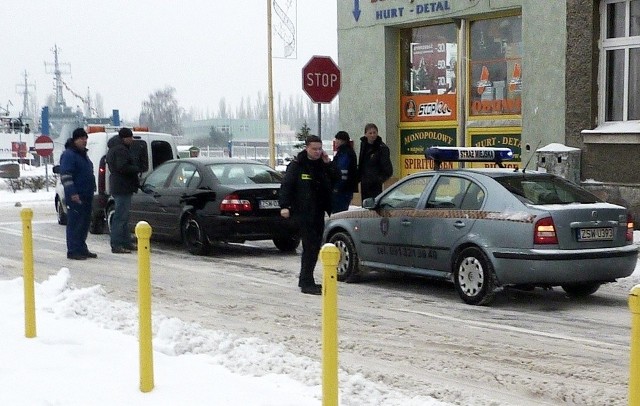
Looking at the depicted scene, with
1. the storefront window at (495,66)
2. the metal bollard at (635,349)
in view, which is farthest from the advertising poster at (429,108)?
the metal bollard at (635,349)

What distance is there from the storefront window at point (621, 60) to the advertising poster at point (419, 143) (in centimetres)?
390

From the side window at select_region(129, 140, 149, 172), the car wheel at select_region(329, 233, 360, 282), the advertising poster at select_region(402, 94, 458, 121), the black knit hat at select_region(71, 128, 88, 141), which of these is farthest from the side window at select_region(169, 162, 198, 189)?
the advertising poster at select_region(402, 94, 458, 121)

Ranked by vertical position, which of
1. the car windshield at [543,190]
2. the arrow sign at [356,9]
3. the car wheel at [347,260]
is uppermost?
the arrow sign at [356,9]

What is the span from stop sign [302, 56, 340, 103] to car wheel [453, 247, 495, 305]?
19.5ft

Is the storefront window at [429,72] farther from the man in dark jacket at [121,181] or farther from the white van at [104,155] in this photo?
the man in dark jacket at [121,181]

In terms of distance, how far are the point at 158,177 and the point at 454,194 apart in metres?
6.45

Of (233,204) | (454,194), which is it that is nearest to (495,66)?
(233,204)

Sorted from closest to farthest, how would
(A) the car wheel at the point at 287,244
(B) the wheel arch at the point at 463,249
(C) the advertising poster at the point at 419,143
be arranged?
1. (B) the wheel arch at the point at 463,249
2. (A) the car wheel at the point at 287,244
3. (C) the advertising poster at the point at 419,143

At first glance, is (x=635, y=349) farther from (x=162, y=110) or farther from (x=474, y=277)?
(x=162, y=110)

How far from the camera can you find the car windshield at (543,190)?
30.6 ft

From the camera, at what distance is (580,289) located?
998 cm

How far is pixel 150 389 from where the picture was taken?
5836mm

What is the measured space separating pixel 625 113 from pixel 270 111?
12.2m

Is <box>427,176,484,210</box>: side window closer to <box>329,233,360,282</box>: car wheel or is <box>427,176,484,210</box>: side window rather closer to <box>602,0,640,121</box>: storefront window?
<box>329,233,360,282</box>: car wheel
